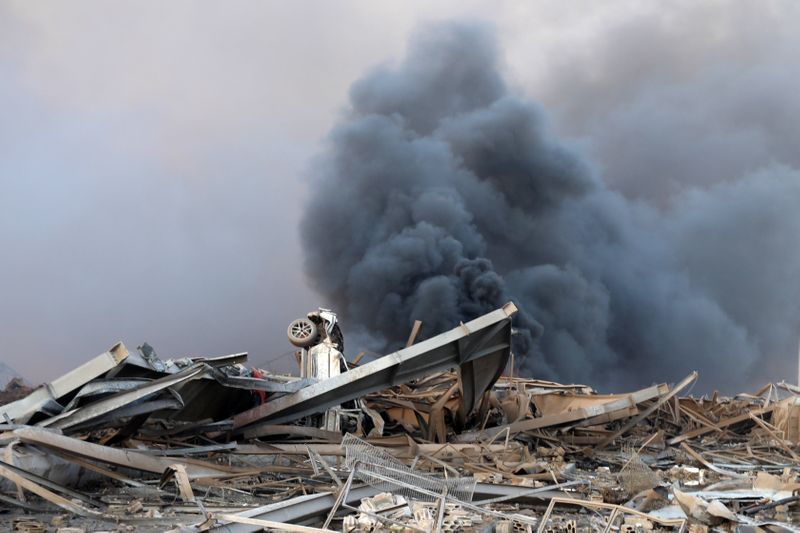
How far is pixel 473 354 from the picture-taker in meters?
13.3

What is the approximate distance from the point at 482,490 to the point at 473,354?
5.46 m

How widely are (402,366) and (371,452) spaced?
2.89 metres

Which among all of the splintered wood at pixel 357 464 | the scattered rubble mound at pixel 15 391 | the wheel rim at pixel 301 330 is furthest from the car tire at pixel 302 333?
the scattered rubble mound at pixel 15 391

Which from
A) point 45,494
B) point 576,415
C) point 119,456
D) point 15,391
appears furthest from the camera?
point 15,391

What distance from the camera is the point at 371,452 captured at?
9.62 metres

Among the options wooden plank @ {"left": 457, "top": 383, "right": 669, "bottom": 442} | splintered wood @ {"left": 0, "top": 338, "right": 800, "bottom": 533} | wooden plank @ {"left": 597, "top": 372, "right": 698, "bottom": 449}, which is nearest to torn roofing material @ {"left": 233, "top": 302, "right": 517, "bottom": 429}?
splintered wood @ {"left": 0, "top": 338, "right": 800, "bottom": 533}

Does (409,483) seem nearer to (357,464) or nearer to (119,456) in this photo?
(357,464)

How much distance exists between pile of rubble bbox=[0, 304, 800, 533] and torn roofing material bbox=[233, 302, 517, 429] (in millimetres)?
34

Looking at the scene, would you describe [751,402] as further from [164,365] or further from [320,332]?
[164,365]

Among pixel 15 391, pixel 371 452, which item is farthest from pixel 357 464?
pixel 15 391

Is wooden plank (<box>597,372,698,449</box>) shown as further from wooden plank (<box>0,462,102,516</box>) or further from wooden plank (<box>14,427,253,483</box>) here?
wooden plank (<box>0,462,102,516</box>)

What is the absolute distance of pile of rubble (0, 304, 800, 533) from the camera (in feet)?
21.1

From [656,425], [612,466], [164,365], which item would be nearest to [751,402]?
[656,425]

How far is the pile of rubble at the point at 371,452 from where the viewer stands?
644 centimetres
